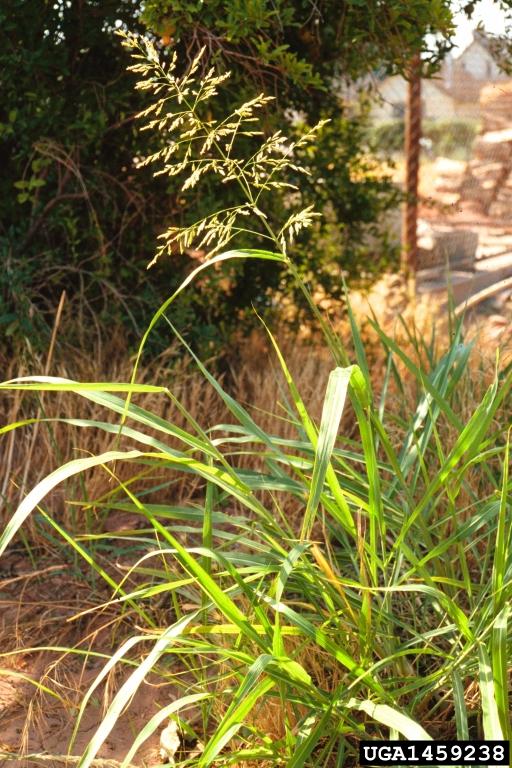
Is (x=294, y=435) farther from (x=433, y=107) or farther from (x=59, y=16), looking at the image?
(x=433, y=107)

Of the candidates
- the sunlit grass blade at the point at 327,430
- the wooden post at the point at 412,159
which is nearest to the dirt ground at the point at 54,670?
the sunlit grass blade at the point at 327,430

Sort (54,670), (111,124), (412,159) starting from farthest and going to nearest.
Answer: (412,159)
(111,124)
(54,670)

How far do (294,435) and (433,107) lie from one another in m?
16.3

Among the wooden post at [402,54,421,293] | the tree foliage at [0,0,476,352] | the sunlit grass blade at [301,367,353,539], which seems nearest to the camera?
the sunlit grass blade at [301,367,353,539]

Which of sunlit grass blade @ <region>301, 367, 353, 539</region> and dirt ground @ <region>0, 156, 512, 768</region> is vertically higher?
sunlit grass blade @ <region>301, 367, 353, 539</region>

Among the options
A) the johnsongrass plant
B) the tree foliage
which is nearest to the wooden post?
the tree foliage

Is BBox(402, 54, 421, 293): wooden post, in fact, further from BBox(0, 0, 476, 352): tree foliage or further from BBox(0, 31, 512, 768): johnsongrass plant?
BBox(0, 31, 512, 768): johnsongrass plant

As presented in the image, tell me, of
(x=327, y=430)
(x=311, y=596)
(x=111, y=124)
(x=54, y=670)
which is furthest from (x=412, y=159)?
(x=327, y=430)

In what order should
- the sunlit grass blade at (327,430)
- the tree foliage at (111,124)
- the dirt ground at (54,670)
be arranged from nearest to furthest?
the sunlit grass blade at (327,430)
the dirt ground at (54,670)
the tree foliage at (111,124)

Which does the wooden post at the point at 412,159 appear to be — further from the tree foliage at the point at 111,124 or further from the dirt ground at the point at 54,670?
the dirt ground at the point at 54,670

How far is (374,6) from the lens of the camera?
3125 millimetres

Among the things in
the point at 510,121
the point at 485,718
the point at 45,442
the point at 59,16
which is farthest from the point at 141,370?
the point at 510,121

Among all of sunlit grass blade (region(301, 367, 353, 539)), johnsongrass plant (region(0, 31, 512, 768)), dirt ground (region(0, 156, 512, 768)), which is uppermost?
sunlit grass blade (region(301, 367, 353, 539))

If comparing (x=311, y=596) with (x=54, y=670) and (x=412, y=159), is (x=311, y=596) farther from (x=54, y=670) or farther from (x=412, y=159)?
(x=412, y=159)
